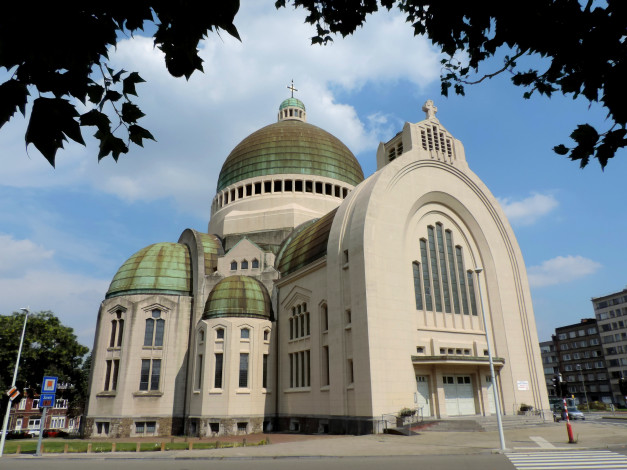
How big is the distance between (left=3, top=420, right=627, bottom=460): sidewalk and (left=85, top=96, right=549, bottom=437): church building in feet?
10.8

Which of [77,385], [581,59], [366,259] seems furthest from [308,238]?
[581,59]

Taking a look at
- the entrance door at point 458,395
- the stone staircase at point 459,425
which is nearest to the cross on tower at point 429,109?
the entrance door at point 458,395

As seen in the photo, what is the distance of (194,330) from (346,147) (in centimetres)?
2666

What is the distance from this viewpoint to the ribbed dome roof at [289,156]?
4434 cm

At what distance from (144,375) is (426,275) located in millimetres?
21497

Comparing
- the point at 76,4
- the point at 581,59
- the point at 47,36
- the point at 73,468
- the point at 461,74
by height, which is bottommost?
the point at 73,468

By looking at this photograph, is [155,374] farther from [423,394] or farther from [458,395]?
[458,395]

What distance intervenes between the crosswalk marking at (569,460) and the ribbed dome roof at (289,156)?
32.5m

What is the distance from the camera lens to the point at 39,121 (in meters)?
3.16

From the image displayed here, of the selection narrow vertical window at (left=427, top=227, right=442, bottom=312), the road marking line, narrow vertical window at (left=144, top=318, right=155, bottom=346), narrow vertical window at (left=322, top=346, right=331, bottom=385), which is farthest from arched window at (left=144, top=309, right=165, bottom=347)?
the road marking line

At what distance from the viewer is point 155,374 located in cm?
3297

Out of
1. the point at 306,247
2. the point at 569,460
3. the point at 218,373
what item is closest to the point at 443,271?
the point at 306,247

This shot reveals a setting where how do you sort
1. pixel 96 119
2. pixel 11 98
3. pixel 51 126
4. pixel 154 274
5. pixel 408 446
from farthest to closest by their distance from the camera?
pixel 154 274 → pixel 408 446 → pixel 96 119 → pixel 51 126 → pixel 11 98

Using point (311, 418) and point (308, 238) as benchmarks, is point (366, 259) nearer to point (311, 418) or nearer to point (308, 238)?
point (308, 238)
